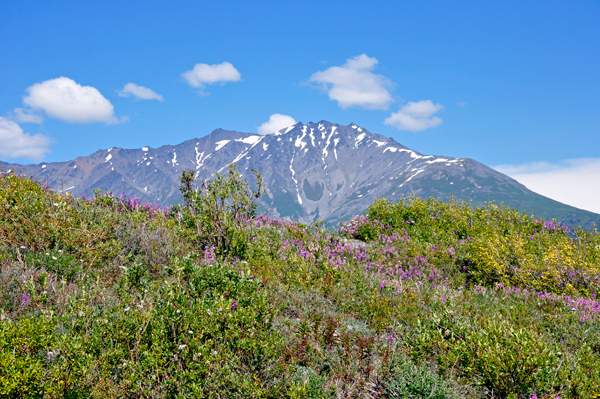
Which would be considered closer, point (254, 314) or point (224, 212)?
point (254, 314)

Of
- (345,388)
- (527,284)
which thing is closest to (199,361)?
(345,388)

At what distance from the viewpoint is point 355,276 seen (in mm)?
7246

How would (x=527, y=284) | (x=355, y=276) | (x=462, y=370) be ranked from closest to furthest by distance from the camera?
(x=462, y=370) < (x=355, y=276) < (x=527, y=284)

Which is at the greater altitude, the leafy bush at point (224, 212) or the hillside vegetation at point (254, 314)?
the leafy bush at point (224, 212)

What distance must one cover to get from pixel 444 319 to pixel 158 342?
157 inches

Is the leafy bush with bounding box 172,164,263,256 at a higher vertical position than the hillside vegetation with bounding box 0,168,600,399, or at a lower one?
higher

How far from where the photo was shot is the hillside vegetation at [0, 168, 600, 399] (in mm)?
3246

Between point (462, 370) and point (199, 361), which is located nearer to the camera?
point (199, 361)

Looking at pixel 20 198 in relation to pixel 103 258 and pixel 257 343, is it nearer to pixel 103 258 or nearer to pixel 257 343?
pixel 103 258

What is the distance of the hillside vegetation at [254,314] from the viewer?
3.25m

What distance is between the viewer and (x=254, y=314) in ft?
12.1

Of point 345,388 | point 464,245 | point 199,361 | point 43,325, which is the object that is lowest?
point 345,388

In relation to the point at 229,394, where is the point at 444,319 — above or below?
above

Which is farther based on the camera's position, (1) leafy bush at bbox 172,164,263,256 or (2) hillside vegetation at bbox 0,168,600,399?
(1) leafy bush at bbox 172,164,263,256
